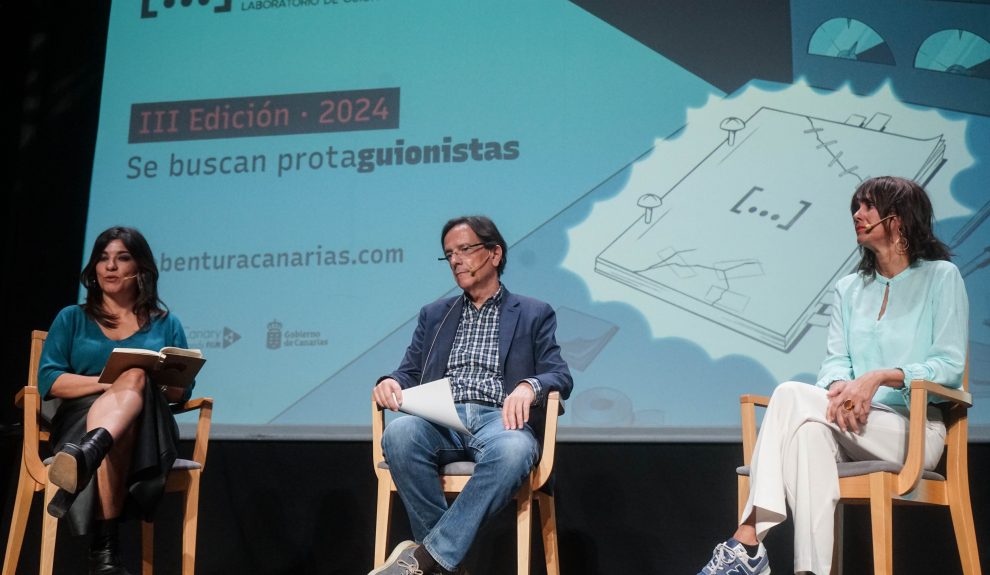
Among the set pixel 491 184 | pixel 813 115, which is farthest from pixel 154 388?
pixel 813 115

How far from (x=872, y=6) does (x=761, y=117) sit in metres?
0.57

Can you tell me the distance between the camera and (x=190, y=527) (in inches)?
106

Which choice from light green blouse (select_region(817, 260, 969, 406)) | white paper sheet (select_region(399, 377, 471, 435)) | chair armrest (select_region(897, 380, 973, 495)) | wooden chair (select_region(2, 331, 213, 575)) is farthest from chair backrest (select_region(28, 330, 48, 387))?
chair armrest (select_region(897, 380, 973, 495))

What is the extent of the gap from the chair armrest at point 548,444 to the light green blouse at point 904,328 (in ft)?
2.35

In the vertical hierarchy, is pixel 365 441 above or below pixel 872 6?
below

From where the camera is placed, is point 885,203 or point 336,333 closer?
point 885,203

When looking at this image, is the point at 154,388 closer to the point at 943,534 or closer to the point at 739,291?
the point at 739,291

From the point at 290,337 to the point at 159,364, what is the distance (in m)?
1.05

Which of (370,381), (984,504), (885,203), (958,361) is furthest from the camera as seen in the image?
(370,381)

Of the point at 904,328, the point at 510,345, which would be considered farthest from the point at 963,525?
the point at 510,345

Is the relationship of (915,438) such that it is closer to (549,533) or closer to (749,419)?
(749,419)

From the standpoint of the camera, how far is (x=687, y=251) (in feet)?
11.0

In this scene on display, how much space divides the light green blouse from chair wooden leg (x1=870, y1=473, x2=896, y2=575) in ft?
0.88

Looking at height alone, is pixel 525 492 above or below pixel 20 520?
above
